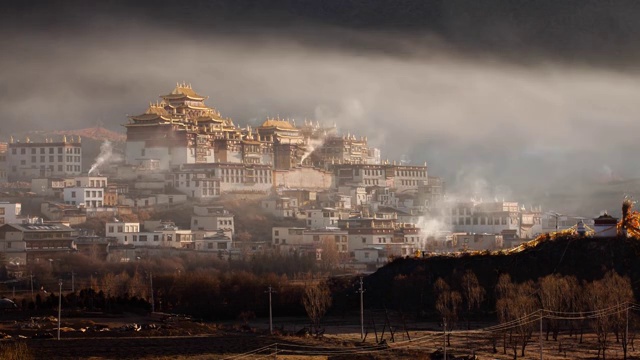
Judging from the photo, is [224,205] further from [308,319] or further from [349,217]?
[308,319]

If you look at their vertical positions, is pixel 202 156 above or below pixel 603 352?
above

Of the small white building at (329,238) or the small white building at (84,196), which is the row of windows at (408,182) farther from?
the small white building at (84,196)

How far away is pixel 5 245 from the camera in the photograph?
4234 cm

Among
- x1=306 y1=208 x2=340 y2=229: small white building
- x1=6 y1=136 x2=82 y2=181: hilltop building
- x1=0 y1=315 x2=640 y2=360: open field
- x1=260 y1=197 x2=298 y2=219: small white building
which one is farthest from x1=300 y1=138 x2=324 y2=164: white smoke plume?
x1=0 y1=315 x2=640 y2=360: open field

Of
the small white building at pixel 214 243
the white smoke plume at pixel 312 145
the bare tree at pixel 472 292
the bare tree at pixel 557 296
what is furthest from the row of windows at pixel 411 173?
the bare tree at pixel 557 296

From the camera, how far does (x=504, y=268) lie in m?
30.7

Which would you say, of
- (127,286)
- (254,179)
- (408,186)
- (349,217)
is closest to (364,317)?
(127,286)

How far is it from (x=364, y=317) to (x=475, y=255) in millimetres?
3288

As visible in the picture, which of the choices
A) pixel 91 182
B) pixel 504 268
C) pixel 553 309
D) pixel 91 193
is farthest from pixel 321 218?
pixel 553 309

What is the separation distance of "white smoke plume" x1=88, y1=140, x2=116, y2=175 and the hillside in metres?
25.1

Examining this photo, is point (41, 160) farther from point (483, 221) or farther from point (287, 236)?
point (483, 221)

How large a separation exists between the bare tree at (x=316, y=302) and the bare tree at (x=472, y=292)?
2.53m

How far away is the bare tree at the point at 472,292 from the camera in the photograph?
2909 centimetres

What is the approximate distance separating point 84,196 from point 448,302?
23057mm
